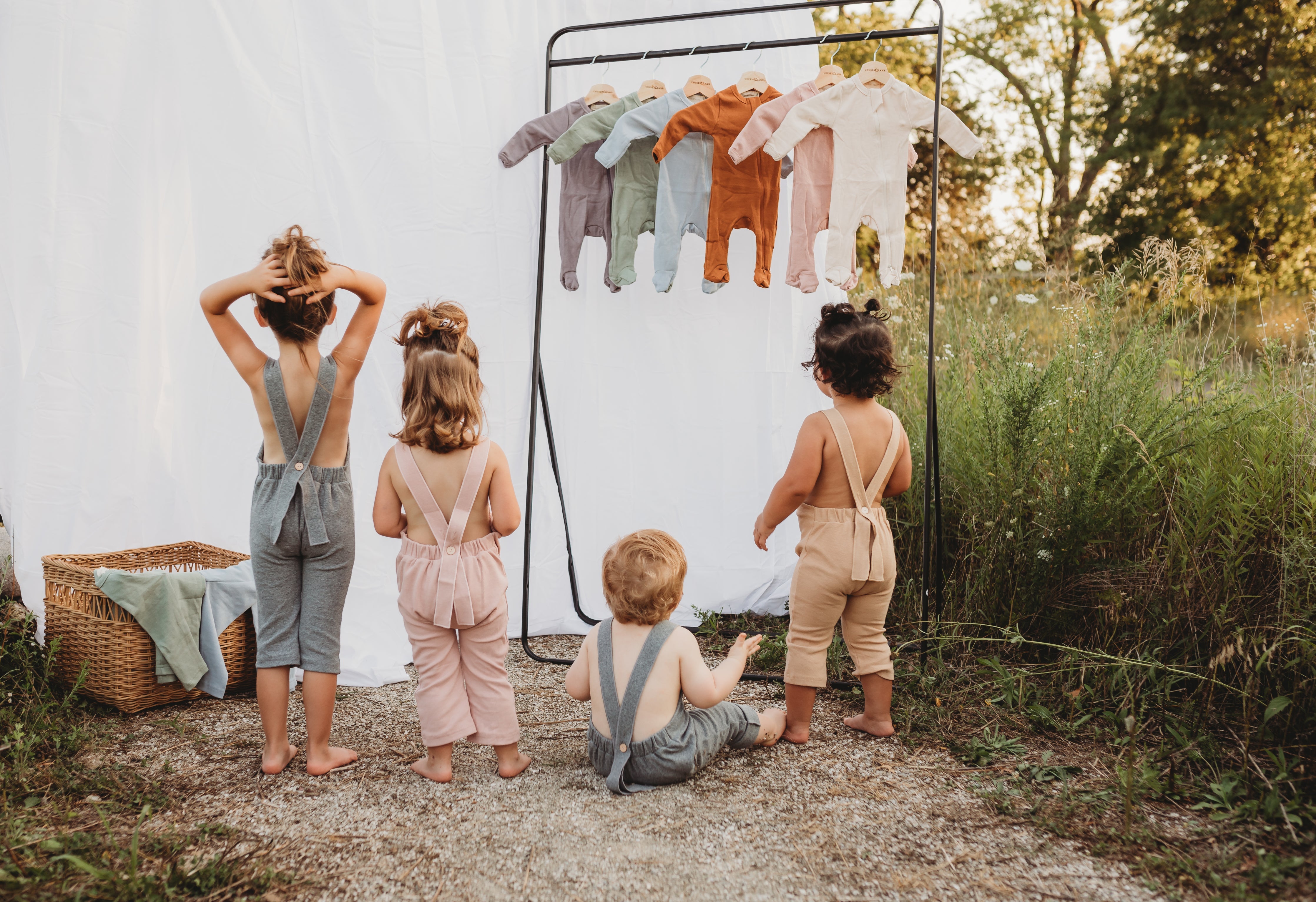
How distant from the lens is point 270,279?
2209mm

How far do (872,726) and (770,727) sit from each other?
1.04ft

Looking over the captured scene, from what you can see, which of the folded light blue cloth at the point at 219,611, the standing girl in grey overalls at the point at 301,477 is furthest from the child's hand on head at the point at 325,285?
the folded light blue cloth at the point at 219,611

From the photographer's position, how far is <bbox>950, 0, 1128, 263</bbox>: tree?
12.5 m

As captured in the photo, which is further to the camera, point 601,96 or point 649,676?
point 601,96

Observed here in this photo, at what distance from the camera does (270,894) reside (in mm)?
1749

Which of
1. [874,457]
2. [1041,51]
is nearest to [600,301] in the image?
[874,457]

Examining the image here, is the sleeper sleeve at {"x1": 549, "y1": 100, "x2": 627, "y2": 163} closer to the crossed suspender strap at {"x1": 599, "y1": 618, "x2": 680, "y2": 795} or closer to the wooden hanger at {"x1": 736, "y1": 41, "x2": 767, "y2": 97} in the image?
the wooden hanger at {"x1": 736, "y1": 41, "x2": 767, "y2": 97}

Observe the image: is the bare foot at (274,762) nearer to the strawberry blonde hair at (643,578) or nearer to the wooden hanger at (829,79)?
the strawberry blonde hair at (643,578)

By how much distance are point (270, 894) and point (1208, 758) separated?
2.20 meters

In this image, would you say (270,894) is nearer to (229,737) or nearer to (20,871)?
(20,871)

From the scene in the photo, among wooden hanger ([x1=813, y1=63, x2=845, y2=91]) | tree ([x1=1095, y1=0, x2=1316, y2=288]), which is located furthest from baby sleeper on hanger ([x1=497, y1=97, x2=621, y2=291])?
tree ([x1=1095, y1=0, x2=1316, y2=288])

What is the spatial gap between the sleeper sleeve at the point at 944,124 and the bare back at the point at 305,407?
79.0 inches

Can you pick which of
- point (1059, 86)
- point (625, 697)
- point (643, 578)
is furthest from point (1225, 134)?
point (625, 697)

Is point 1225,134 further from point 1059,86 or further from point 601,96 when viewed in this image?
point 601,96
